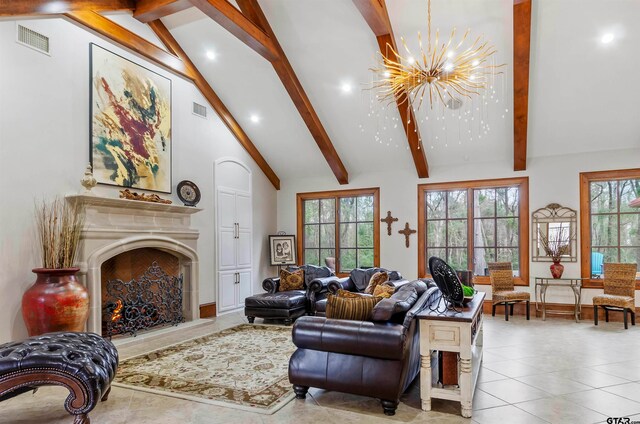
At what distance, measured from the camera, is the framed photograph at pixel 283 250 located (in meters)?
8.61

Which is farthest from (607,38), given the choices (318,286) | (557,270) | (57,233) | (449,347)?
(57,233)

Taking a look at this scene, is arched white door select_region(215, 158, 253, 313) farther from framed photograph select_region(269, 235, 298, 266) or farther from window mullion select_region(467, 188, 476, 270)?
window mullion select_region(467, 188, 476, 270)

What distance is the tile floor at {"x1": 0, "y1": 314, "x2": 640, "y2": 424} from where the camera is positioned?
2957 millimetres

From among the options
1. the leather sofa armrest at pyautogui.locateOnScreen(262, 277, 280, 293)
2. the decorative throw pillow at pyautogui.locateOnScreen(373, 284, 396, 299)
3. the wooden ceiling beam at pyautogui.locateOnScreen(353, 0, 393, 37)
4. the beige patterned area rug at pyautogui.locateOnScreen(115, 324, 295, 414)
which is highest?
the wooden ceiling beam at pyautogui.locateOnScreen(353, 0, 393, 37)

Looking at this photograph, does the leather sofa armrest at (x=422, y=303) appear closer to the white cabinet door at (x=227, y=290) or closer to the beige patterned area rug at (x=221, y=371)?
the beige patterned area rug at (x=221, y=371)

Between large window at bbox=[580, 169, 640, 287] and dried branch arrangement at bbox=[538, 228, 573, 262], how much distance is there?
0.73 feet

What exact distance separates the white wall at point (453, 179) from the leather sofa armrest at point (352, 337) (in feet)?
15.9

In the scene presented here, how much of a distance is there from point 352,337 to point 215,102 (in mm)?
5456

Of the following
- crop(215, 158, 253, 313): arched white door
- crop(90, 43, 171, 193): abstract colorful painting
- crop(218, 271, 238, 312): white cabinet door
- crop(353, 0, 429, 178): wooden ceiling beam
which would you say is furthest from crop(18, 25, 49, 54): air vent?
crop(218, 271, 238, 312): white cabinet door

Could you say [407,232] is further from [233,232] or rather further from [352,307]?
[352,307]

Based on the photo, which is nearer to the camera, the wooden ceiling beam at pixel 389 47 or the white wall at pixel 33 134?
the white wall at pixel 33 134

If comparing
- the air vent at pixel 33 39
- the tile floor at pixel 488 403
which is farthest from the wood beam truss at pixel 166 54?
the tile floor at pixel 488 403

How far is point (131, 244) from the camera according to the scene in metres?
5.30

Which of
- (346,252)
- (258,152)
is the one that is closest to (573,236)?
(346,252)
